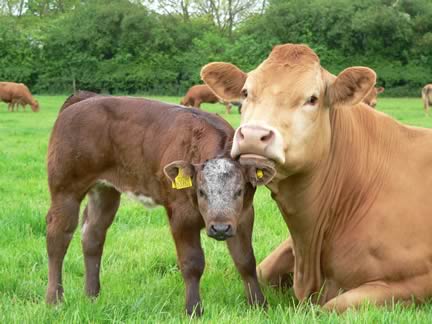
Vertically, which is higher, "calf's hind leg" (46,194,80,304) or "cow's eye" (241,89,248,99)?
"cow's eye" (241,89,248,99)

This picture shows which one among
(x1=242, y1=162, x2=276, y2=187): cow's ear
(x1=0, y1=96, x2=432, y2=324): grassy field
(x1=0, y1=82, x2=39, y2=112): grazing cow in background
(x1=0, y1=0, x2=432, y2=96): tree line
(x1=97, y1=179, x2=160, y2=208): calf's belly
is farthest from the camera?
(x1=0, y1=0, x2=432, y2=96): tree line

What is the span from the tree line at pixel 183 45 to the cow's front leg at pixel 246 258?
48397 mm

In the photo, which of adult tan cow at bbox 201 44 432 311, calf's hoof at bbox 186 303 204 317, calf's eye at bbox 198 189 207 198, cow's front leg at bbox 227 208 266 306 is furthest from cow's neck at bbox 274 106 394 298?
calf's hoof at bbox 186 303 204 317

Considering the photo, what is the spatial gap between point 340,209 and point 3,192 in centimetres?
595

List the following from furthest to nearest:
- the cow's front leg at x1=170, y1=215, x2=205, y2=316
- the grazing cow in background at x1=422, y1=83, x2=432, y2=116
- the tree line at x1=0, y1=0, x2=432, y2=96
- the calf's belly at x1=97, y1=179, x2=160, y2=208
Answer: the tree line at x1=0, y1=0, x2=432, y2=96
the grazing cow in background at x1=422, y1=83, x2=432, y2=116
the calf's belly at x1=97, y1=179, x2=160, y2=208
the cow's front leg at x1=170, y1=215, x2=205, y2=316

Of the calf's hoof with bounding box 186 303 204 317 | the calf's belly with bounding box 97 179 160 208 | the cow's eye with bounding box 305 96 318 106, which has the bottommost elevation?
the calf's hoof with bounding box 186 303 204 317

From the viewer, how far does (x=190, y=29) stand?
59.2 meters

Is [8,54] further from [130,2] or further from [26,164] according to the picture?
[26,164]

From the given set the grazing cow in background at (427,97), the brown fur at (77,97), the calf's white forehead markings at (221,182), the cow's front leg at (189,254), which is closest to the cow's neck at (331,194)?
the calf's white forehead markings at (221,182)

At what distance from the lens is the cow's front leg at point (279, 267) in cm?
490

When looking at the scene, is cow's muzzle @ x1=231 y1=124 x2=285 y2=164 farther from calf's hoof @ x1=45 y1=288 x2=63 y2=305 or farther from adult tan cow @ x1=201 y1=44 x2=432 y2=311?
calf's hoof @ x1=45 y1=288 x2=63 y2=305

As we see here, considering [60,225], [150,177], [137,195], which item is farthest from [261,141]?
[60,225]

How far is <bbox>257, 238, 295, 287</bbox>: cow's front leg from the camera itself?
4.90 metres

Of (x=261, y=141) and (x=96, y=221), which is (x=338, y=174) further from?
(x=96, y=221)
